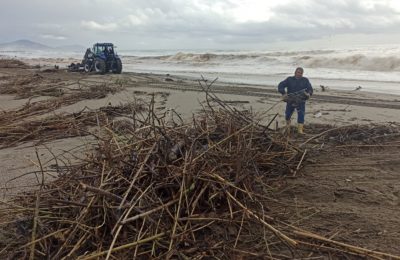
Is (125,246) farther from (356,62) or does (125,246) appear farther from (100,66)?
(356,62)

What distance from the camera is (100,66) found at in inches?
955

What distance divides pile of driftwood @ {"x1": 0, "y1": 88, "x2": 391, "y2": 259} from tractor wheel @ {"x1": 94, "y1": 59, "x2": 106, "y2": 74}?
20.2 m

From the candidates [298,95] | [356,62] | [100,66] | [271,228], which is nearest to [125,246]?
[271,228]

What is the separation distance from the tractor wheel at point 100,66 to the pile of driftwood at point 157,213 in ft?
66.3

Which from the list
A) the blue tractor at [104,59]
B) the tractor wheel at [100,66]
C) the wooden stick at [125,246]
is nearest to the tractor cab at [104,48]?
the blue tractor at [104,59]

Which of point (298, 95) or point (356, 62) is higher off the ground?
point (356, 62)

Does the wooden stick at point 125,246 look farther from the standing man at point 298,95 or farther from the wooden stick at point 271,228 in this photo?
the standing man at point 298,95

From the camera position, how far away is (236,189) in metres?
3.95

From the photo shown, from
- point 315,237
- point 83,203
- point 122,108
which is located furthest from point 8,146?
point 315,237

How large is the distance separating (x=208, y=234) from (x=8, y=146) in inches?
212

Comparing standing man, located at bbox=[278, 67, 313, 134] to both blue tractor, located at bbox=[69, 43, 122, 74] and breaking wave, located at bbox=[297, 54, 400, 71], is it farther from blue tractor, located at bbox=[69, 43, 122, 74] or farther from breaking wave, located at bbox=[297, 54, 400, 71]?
breaking wave, located at bbox=[297, 54, 400, 71]

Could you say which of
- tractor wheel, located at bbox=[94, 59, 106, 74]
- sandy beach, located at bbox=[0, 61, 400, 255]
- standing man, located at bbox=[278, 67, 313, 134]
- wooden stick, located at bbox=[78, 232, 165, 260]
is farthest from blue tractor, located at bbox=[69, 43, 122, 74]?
wooden stick, located at bbox=[78, 232, 165, 260]

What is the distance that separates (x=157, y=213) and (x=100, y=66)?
21.9 m

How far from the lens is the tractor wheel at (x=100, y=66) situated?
23969 millimetres
